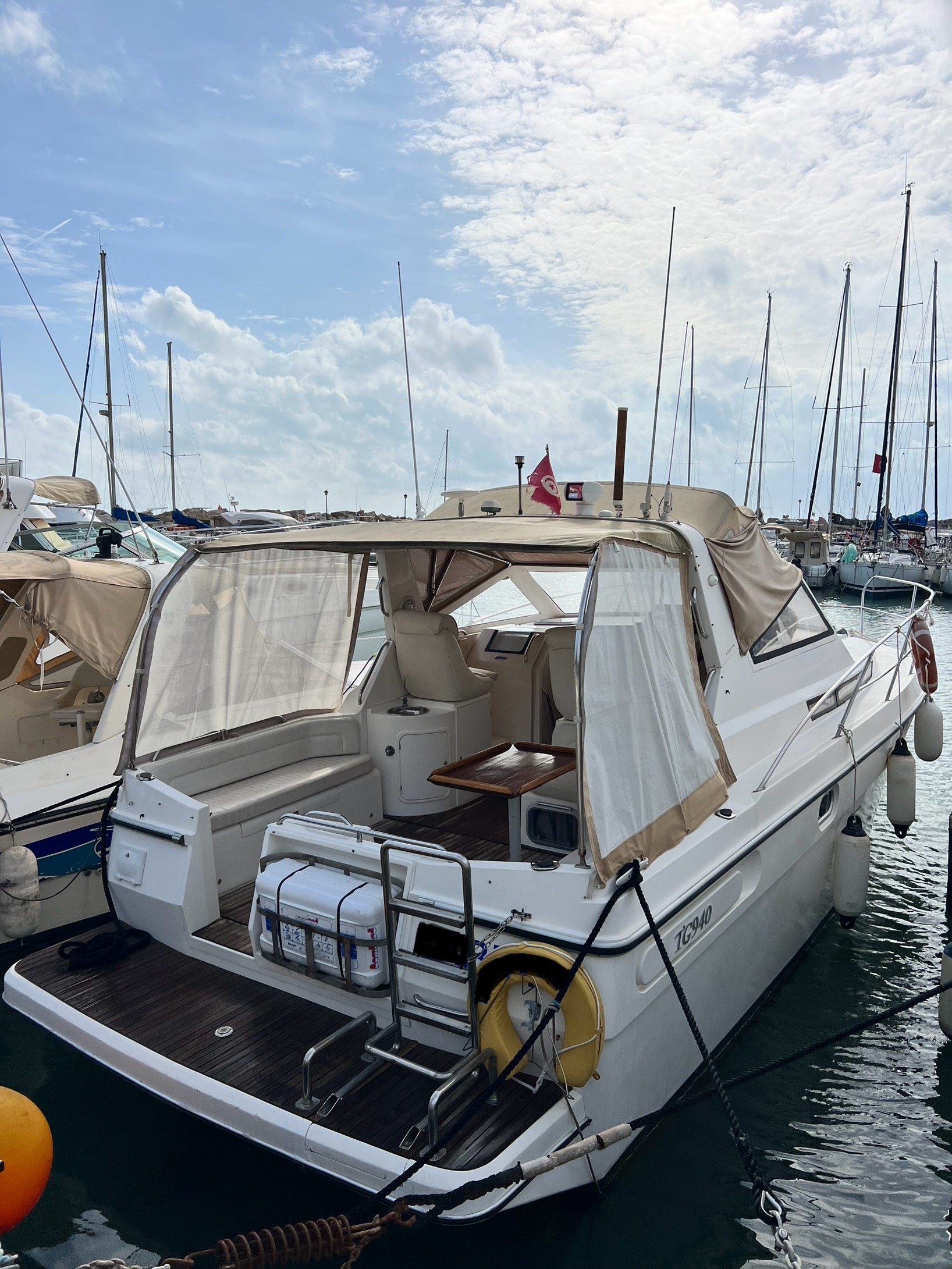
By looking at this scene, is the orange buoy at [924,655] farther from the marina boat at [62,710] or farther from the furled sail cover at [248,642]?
the marina boat at [62,710]

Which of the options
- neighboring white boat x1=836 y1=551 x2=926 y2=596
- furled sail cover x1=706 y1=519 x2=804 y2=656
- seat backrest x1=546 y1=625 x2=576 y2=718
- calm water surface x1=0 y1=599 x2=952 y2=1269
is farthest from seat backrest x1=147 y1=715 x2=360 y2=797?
neighboring white boat x1=836 y1=551 x2=926 y2=596

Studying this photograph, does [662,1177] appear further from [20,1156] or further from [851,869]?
[20,1156]

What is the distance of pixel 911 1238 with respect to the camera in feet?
10.9

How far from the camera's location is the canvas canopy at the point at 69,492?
11.7 metres

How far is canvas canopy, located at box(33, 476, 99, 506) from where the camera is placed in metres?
11.7

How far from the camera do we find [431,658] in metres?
5.54

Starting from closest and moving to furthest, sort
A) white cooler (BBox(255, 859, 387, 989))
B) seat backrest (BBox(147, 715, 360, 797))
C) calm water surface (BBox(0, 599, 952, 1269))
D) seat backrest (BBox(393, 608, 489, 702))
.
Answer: calm water surface (BBox(0, 599, 952, 1269)) < white cooler (BBox(255, 859, 387, 989)) < seat backrest (BBox(147, 715, 360, 797)) < seat backrest (BBox(393, 608, 489, 702))

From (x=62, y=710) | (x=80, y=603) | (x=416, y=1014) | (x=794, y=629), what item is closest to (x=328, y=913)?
(x=416, y=1014)

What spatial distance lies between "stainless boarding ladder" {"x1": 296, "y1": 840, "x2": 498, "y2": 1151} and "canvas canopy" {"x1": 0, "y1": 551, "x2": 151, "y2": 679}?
3656 millimetres

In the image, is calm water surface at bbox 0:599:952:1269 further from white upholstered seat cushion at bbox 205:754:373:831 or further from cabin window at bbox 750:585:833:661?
cabin window at bbox 750:585:833:661

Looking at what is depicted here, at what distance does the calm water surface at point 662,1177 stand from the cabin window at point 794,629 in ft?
6.07

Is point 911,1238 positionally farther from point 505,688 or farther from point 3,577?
point 3,577

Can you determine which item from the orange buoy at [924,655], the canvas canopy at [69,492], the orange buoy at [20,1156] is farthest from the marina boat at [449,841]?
the canvas canopy at [69,492]

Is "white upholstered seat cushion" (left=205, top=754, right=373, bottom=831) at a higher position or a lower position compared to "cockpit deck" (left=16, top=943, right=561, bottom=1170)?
higher
